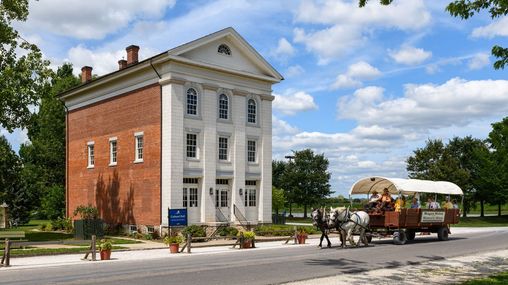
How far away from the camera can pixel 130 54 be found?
37.9 meters

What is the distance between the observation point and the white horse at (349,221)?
23297mm

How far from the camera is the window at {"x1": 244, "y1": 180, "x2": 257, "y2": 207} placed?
36000 millimetres

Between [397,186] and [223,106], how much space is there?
13.4 m

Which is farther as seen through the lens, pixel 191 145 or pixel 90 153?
pixel 90 153

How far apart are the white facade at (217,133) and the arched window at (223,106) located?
123mm

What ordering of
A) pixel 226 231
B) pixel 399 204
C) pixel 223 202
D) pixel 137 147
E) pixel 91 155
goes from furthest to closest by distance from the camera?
pixel 91 155
pixel 223 202
pixel 137 147
pixel 226 231
pixel 399 204

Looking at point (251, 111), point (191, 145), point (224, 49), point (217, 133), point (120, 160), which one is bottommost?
point (120, 160)

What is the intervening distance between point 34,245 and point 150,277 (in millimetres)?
14278

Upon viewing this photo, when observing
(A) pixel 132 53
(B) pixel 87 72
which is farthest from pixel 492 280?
(B) pixel 87 72

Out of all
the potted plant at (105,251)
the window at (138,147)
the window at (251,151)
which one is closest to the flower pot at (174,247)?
the potted plant at (105,251)

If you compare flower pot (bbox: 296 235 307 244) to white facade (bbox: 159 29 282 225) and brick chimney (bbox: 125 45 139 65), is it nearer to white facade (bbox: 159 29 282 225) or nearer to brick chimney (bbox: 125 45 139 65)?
white facade (bbox: 159 29 282 225)

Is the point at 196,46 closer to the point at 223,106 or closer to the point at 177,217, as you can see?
the point at 223,106

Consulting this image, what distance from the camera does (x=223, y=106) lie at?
34938 mm

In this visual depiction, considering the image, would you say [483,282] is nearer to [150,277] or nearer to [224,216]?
[150,277]
